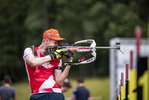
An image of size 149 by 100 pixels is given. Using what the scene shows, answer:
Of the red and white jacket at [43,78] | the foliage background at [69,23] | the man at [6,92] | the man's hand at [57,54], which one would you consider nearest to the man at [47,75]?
the red and white jacket at [43,78]

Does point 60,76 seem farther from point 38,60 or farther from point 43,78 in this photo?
point 38,60

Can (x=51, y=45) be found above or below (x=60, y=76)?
above

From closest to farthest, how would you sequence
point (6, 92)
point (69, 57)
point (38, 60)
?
point (38, 60) < point (69, 57) < point (6, 92)

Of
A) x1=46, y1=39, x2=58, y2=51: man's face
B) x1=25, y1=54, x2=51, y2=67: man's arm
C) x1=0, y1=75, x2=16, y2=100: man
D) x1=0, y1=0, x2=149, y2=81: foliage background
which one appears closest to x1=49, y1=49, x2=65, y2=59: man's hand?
x1=25, y1=54, x2=51, y2=67: man's arm

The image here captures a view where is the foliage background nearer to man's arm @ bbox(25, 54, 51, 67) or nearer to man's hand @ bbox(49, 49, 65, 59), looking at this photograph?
man's hand @ bbox(49, 49, 65, 59)

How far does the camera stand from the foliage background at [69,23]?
33.1m

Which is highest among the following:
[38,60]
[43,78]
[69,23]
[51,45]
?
[69,23]

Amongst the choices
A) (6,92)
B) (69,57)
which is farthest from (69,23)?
(69,57)

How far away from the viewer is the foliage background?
109ft

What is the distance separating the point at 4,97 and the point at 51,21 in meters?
28.8

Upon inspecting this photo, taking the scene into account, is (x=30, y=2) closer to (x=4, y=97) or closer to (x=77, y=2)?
(x=77, y=2)

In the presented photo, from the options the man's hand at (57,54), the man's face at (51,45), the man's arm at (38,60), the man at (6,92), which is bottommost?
the man at (6,92)

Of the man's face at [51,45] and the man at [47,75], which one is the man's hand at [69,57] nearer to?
the man at [47,75]

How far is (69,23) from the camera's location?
119 feet
